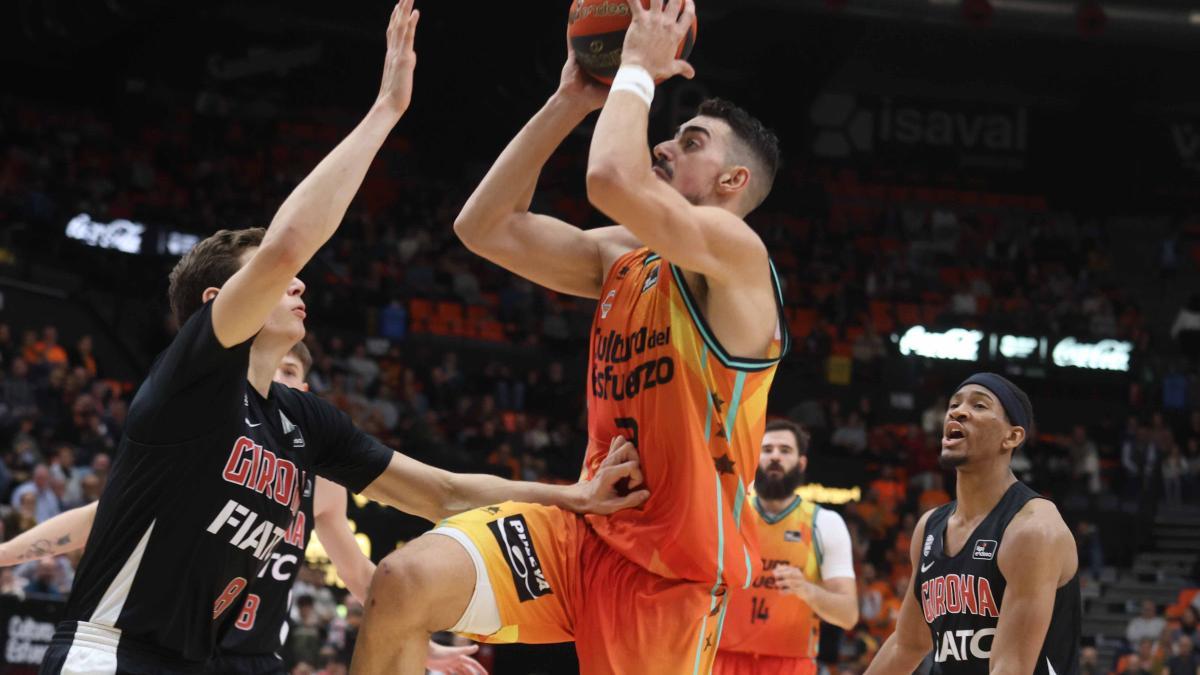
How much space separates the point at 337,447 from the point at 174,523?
2.87 feet

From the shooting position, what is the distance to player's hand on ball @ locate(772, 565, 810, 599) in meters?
7.11

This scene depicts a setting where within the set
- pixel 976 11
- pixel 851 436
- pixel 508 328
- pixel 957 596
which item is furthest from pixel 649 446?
pixel 976 11

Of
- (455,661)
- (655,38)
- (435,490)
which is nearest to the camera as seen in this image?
(655,38)

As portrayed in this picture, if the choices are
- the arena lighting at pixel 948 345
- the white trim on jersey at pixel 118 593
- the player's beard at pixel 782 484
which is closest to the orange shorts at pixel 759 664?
the player's beard at pixel 782 484

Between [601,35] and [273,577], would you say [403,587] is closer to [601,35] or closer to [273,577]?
[273,577]

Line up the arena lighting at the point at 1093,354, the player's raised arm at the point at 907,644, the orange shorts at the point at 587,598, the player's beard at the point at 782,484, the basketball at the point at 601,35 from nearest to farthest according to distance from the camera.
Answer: the orange shorts at the point at 587,598 → the basketball at the point at 601,35 → the player's raised arm at the point at 907,644 → the player's beard at the point at 782,484 → the arena lighting at the point at 1093,354

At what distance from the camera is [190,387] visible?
3.67m

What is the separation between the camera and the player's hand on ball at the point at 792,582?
7.11 m

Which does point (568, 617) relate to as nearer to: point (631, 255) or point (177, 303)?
point (631, 255)

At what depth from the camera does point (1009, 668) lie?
197 inches

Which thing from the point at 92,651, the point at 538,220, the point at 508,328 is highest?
the point at 508,328

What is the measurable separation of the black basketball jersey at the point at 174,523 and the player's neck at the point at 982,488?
3.00 metres

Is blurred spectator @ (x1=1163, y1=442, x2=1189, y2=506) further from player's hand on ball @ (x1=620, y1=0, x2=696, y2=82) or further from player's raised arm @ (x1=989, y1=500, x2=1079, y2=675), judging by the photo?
player's hand on ball @ (x1=620, y1=0, x2=696, y2=82)

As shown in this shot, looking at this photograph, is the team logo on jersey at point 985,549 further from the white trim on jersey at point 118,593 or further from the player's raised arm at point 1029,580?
the white trim on jersey at point 118,593
